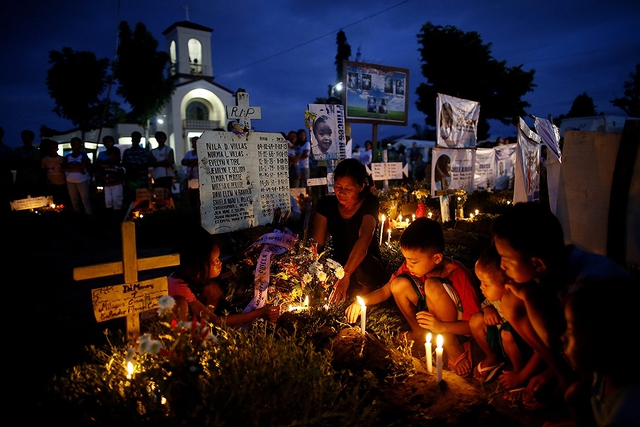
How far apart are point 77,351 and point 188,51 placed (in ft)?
153

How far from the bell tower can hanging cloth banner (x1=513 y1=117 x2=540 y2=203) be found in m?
39.4

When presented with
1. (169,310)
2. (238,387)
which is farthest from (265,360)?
(169,310)

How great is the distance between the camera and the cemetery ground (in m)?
2.24

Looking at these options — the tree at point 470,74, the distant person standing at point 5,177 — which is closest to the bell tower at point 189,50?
the tree at point 470,74

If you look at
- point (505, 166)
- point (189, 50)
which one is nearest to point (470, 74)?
point (505, 166)

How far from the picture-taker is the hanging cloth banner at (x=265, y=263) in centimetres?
350

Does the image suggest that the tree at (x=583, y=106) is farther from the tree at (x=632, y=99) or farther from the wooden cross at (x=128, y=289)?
the wooden cross at (x=128, y=289)

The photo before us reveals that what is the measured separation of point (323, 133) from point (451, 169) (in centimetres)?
311

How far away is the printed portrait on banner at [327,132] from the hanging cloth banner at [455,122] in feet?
6.77

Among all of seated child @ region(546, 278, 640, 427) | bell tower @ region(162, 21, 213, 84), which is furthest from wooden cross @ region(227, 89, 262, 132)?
bell tower @ region(162, 21, 213, 84)

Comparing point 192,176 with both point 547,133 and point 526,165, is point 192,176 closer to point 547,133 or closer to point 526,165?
point 526,165

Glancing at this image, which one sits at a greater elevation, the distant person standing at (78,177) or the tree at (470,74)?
the tree at (470,74)

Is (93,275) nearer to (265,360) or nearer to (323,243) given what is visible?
(265,360)

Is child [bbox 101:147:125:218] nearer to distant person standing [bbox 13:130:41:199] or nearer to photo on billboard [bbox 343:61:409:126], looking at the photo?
distant person standing [bbox 13:130:41:199]
